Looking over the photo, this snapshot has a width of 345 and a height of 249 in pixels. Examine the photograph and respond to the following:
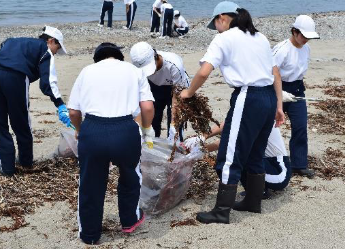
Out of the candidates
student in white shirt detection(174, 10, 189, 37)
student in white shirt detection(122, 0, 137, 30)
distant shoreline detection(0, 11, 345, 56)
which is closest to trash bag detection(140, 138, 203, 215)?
distant shoreline detection(0, 11, 345, 56)

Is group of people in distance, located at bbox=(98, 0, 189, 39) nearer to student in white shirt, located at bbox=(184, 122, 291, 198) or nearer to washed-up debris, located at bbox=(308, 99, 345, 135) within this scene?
washed-up debris, located at bbox=(308, 99, 345, 135)

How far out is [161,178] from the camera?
4.61 metres

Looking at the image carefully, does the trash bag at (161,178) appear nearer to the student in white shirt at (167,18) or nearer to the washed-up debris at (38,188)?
the washed-up debris at (38,188)

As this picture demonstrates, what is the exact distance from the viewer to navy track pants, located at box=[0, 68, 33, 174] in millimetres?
5223

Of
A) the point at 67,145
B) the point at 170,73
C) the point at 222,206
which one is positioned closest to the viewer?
the point at 222,206

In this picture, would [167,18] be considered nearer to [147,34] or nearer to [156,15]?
[156,15]

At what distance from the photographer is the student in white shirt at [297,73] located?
544 centimetres

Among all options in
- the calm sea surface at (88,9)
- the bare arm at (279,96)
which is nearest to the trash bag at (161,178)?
the bare arm at (279,96)

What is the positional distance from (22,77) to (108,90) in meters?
1.79

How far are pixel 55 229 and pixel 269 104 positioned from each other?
2023 millimetres

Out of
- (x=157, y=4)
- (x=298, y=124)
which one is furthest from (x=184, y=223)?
(x=157, y=4)

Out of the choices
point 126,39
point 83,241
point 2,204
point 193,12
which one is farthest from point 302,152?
point 193,12

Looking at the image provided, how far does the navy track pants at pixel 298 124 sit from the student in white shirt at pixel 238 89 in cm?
124

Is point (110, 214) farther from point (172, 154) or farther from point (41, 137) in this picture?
point (41, 137)
